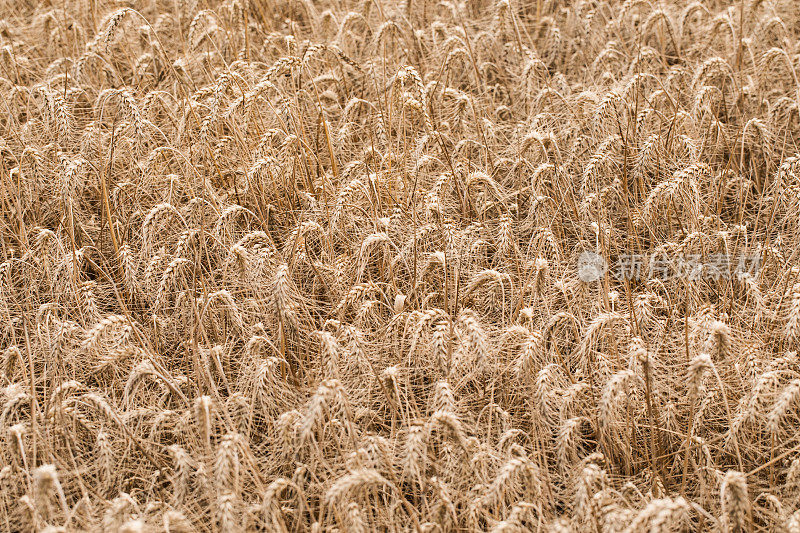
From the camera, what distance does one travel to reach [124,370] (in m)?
2.37

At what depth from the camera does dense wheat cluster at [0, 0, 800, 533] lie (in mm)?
2023

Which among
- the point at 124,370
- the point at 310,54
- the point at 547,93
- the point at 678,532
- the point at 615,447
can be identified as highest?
the point at 310,54

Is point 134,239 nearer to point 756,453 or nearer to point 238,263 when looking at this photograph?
point 238,263

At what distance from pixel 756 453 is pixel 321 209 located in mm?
1560

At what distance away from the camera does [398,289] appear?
2.51 metres

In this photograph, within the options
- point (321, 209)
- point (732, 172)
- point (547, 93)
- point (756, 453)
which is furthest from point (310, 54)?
point (756, 453)

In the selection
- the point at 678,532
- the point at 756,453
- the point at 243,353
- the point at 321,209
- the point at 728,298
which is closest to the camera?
the point at 678,532

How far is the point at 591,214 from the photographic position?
2.76 meters

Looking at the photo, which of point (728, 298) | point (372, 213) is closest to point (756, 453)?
point (728, 298)

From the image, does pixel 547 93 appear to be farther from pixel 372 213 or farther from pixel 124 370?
pixel 124 370

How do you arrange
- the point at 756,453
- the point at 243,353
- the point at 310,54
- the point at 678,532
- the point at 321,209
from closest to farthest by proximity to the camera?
the point at 678,532 → the point at 756,453 → the point at 243,353 → the point at 321,209 → the point at 310,54

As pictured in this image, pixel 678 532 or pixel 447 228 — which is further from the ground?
pixel 447 228

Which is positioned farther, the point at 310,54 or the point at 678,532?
the point at 310,54

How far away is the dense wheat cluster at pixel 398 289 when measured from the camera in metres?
2.02
